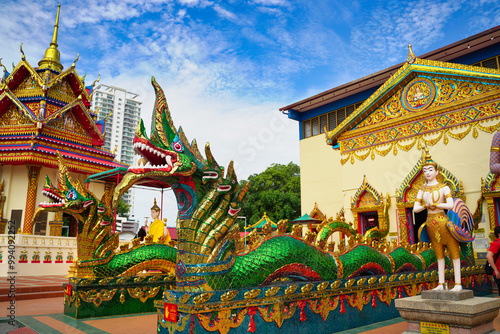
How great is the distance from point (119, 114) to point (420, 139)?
276ft

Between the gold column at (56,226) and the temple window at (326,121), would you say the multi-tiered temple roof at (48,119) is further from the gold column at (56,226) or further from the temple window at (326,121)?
the temple window at (326,121)

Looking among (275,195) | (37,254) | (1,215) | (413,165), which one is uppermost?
(275,195)

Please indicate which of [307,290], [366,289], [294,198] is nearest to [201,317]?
[307,290]

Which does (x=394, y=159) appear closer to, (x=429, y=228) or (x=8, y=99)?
(x=429, y=228)

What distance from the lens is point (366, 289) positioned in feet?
17.2

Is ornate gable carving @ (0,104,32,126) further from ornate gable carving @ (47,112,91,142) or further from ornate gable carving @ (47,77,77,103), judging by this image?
ornate gable carving @ (47,77,77,103)

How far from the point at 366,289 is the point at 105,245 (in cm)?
418

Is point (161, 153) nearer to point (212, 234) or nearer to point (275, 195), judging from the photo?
point (212, 234)

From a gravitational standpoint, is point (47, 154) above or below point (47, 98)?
below

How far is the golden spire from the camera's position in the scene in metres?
18.3

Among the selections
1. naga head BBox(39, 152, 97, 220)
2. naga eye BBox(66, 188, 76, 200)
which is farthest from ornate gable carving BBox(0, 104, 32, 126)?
naga eye BBox(66, 188, 76, 200)

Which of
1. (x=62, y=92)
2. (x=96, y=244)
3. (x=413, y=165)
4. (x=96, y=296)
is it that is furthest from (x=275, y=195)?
(x=96, y=296)

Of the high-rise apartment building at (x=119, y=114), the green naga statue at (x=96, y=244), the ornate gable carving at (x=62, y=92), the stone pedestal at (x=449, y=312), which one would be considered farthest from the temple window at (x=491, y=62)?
the high-rise apartment building at (x=119, y=114)

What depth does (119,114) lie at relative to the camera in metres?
85.8
